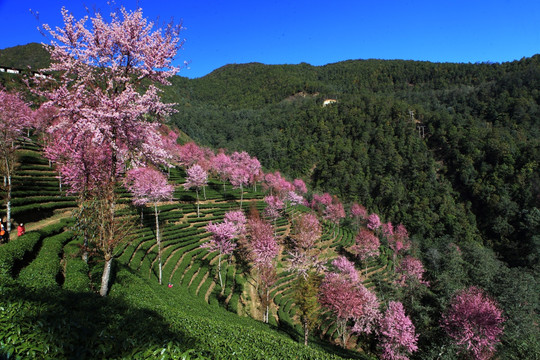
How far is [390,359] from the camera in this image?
22281mm

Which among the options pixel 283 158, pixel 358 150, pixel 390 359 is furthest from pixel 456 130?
pixel 390 359

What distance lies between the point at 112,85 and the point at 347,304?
22129mm

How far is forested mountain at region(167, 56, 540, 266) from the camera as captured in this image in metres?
70.4

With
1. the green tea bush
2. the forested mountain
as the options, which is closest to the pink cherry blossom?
the green tea bush

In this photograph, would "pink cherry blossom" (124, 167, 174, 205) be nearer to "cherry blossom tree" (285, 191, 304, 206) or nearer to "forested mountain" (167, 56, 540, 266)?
"cherry blossom tree" (285, 191, 304, 206)

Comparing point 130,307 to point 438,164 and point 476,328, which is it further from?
point 438,164

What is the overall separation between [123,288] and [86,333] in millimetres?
9073

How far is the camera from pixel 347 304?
21.4 metres

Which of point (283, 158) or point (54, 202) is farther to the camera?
point (283, 158)

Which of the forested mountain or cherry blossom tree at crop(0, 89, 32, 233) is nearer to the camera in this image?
cherry blossom tree at crop(0, 89, 32, 233)

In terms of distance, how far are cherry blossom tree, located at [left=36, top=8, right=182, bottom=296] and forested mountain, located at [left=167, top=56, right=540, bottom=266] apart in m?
70.1

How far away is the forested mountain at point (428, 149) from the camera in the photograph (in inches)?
2773

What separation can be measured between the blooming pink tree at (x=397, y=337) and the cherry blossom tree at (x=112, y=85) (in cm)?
2477

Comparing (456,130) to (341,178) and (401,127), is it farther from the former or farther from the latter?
(341,178)
